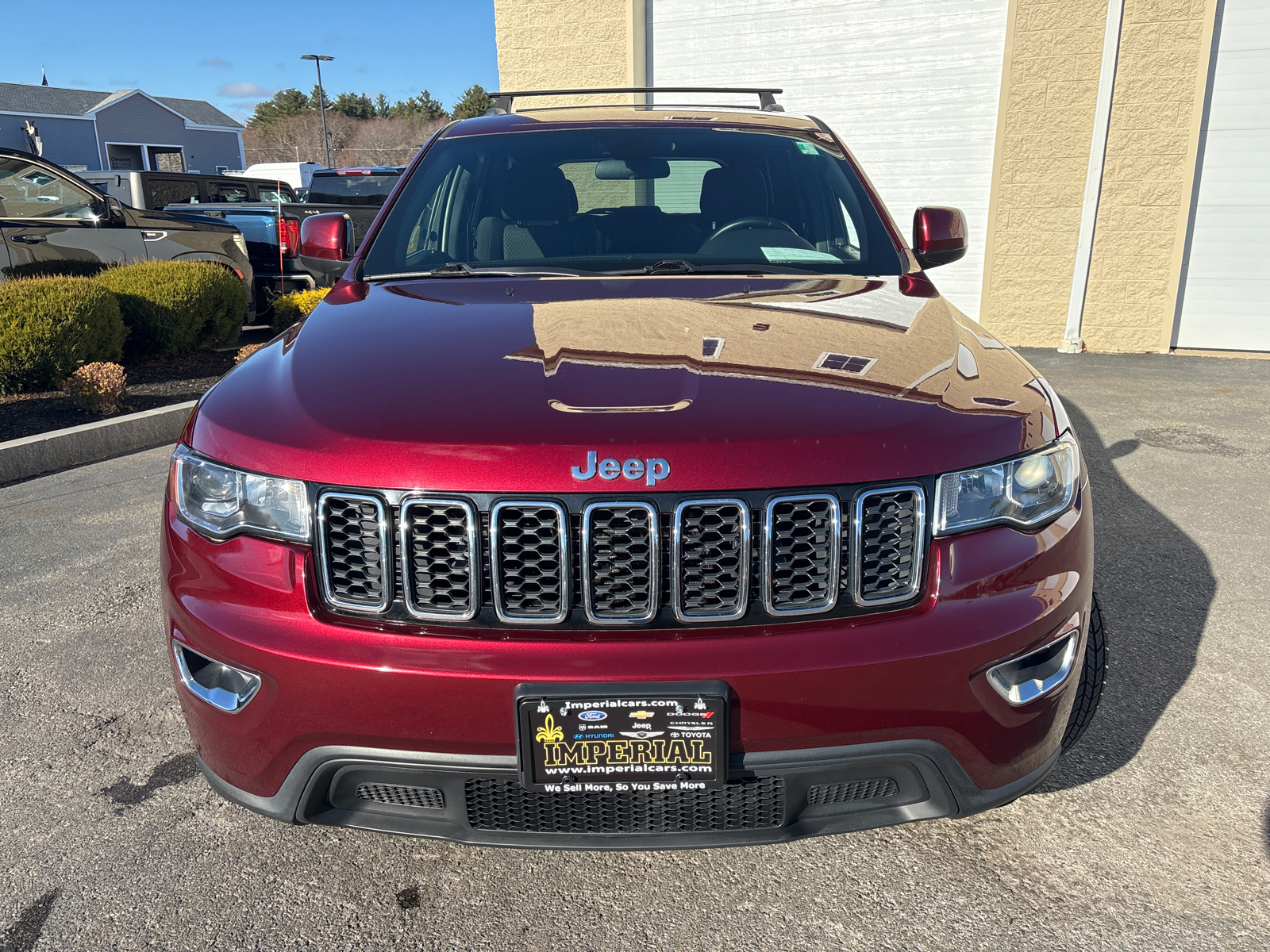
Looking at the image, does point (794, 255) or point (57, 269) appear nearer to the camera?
point (794, 255)

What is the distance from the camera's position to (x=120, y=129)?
55719 mm

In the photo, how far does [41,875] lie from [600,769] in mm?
1425

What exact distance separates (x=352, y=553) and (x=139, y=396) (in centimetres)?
613

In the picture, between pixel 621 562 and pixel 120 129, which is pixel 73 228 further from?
pixel 120 129

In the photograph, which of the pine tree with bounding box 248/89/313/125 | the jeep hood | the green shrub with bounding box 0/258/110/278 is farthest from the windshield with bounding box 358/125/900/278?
the pine tree with bounding box 248/89/313/125

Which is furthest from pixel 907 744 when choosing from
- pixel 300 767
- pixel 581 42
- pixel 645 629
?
pixel 581 42

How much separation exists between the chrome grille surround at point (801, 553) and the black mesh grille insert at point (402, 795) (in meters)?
0.72

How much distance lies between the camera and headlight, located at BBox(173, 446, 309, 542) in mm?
1769

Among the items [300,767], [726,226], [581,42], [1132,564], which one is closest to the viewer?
[300,767]

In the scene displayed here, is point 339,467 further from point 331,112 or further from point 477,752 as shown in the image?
point 331,112

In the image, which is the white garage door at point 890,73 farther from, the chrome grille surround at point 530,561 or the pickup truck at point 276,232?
the chrome grille surround at point 530,561

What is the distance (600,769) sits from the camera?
1697 mm

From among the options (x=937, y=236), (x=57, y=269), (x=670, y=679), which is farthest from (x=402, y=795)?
(x=57, y=269)

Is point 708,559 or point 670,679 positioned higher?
point 708,559
